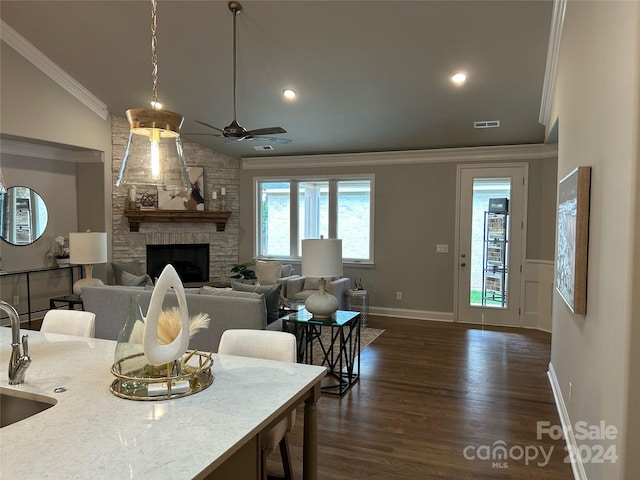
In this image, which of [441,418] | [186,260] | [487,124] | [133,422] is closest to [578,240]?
[441,418]

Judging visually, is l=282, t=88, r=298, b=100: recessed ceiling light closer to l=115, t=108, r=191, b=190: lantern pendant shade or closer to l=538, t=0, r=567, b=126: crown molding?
l=538, t=0, r=567, b=126: crown molding

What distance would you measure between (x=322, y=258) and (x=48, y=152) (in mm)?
5073

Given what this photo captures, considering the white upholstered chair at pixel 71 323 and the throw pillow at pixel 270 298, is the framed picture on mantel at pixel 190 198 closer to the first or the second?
the throw pillow at pixel 270 298

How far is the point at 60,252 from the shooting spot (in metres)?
6.58

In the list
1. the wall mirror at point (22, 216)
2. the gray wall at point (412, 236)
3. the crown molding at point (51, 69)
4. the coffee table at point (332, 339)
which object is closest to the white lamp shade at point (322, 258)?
the coffee table at point (332, 339)

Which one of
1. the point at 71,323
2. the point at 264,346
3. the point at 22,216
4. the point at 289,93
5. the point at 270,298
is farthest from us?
the point at 22,216

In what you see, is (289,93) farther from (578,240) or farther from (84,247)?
(578,240)

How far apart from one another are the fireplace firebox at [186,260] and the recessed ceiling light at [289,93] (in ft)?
10.6

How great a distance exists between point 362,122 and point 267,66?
1585mm

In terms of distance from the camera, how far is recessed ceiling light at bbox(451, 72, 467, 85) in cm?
467

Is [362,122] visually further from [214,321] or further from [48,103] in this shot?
[48,103]

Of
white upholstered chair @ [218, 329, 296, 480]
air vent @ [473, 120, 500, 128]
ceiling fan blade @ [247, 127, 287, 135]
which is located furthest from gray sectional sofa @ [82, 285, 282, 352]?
air vent @ [473, 120, 500, 128]

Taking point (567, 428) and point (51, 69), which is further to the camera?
point (51, 69)

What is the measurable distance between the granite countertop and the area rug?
2.85 meters
